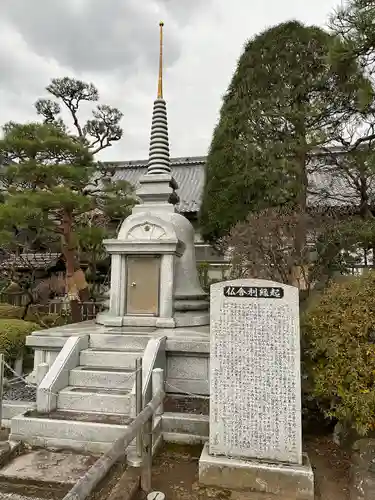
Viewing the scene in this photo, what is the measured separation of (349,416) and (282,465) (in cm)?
103

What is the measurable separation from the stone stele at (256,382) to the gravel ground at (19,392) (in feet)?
11.1

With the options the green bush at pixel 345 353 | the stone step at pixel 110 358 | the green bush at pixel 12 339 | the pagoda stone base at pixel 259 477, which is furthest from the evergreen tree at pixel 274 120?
the green bush at pixel 12 339

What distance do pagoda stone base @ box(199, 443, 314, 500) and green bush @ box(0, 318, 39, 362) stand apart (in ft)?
16.9

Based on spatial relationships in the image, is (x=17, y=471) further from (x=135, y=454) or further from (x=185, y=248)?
(x=185, y=248)

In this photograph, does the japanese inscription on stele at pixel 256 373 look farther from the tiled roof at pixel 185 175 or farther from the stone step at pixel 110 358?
the tiled roof at pixel 185 175

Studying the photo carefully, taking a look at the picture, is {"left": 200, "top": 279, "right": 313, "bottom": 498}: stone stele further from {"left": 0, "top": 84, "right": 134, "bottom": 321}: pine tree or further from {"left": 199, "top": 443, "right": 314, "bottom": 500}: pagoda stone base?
{"left": 0, "top": 84, "right": 134, "bottom": 321}: pine tree

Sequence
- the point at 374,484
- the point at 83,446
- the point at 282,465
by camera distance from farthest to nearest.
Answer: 1. the point at 83,446
2. the point at 282,465
3. the point at 374,484

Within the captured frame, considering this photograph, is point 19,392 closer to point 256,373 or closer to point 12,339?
point 12,339

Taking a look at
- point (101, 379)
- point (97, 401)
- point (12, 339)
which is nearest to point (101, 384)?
point (101, 379)

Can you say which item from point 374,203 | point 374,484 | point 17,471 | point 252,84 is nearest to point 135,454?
point 17,471

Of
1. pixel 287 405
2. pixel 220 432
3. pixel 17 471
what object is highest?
pixel 287 405

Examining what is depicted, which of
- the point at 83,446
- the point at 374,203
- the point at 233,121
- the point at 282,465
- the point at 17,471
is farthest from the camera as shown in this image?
the point at 233,121

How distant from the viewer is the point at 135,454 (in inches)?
161

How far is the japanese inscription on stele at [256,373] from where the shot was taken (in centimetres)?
400
